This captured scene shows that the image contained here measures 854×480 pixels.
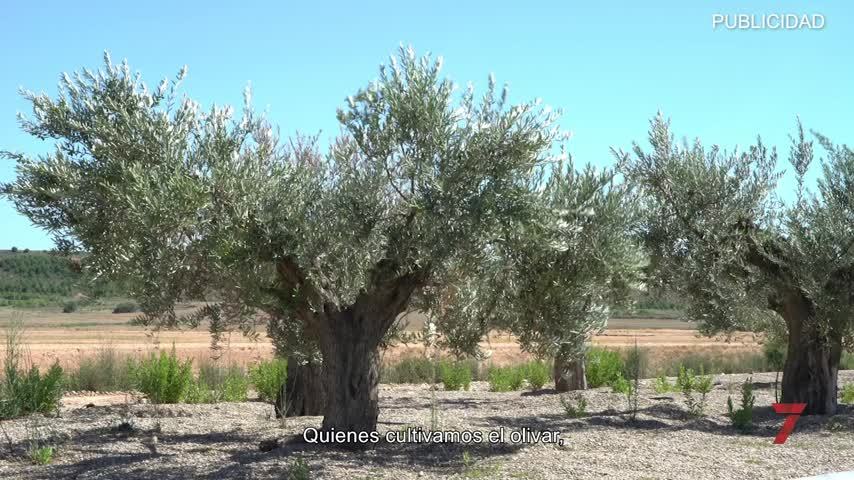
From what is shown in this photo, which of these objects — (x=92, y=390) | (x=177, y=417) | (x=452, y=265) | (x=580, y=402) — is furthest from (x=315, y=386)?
(x=92, y=390)

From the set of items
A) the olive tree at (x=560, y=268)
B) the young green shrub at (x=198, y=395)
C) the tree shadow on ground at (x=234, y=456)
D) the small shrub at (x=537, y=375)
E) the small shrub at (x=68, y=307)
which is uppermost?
the small shrub at (x=68, y=307)

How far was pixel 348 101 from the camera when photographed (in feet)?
30.0

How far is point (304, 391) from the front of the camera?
14375mm

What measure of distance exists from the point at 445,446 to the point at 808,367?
24.8ft

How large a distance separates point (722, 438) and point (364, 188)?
695 cm

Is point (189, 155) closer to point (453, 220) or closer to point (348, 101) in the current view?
point (348, 101)

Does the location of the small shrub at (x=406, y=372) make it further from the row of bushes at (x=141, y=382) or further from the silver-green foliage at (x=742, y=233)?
the silver-green foliage at (x=742, y=233)

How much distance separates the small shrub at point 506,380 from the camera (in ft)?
67.6

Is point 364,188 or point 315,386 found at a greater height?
point 364,188

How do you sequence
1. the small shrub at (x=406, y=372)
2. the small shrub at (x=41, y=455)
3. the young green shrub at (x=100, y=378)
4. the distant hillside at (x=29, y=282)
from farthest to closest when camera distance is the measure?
1. the distant hillside at (x=29, y=282)
2. the small shrub at (x=406, y=372)
3. the young green shrub at (x=100, y=378)
4. the small shrub at (x=41, y=455)

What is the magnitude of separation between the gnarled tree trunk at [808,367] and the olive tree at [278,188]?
26.3ft

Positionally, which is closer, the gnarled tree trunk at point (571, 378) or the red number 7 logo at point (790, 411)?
the red number 7 logo at point (790, 411)

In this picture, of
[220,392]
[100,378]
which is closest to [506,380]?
[220,392]

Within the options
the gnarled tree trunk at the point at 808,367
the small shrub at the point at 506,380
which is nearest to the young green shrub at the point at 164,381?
the small shrub at the point at 506,380
